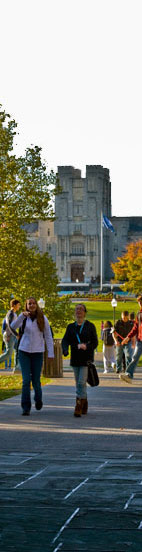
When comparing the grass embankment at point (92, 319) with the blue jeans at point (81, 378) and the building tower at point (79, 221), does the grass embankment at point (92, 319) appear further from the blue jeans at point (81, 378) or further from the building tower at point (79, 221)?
the building tower at point (79, 221)

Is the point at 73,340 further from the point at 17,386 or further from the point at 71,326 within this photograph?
the point at 17,386

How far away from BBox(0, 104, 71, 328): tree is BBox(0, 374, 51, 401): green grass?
3.66m

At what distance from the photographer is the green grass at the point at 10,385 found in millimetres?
17180

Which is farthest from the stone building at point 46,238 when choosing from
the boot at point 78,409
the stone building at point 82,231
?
the boot at point 78,409

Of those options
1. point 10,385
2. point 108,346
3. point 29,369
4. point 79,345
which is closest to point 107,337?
point 108,346

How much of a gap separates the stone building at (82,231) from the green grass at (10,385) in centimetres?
13411

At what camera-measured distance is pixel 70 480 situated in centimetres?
823

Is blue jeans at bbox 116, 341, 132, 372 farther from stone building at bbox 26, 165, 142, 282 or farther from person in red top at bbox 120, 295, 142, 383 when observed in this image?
stone building at bbox 26, 165, 142, 282

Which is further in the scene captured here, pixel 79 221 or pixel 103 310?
pixel 79 221

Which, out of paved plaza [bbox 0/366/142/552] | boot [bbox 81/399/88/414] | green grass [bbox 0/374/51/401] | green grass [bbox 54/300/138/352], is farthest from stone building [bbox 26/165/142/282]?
paved plaza [bbox 0/366/142/552]

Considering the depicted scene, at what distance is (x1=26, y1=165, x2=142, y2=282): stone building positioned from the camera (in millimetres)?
159625

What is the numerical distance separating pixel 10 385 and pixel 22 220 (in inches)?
338

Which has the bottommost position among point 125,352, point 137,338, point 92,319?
point 125,352

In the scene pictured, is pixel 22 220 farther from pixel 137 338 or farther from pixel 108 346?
pixel 137 338
